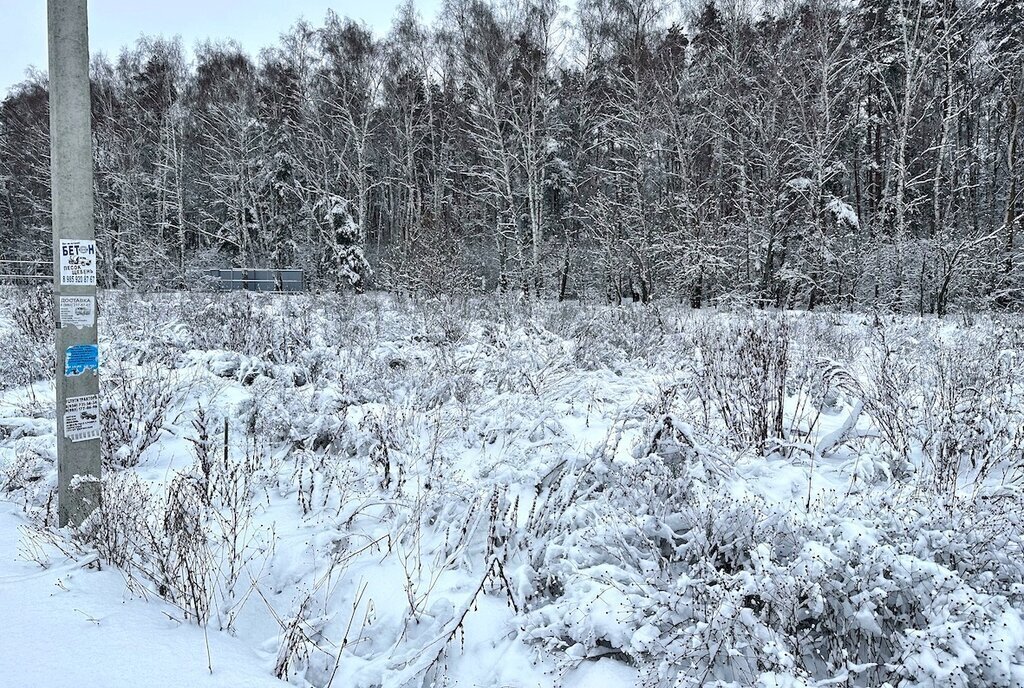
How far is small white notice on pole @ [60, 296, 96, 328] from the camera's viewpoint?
10.6ft

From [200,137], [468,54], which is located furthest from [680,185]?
[200,137]

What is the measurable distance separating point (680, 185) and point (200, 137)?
24.9 m

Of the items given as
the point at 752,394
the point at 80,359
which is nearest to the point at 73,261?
the point at 80,359

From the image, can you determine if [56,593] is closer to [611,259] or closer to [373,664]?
[373,664]

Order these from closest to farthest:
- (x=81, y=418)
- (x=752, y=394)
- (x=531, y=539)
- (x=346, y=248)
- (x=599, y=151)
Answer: (x=531, y=539) < (x=81, y=418) < (x=752, y=394) < (x=346, y=248) < (x=599, y=151)

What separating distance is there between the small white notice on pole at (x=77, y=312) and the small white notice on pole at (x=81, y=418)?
1.38 feet

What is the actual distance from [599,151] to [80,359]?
81.9ft

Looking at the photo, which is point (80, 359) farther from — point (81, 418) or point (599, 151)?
point (599, 151)

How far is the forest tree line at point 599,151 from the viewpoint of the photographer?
604 inches

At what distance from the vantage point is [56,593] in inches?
110

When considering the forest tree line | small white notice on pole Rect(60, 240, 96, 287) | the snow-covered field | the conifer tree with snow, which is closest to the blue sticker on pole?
small white notice on pole Rect(60, 240, 96, 287)

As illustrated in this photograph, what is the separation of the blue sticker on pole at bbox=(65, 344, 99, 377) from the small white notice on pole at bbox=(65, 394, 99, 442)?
154 millimetres

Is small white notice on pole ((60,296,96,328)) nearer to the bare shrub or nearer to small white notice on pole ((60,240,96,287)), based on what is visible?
small white notice on pole ((60,240,96,287))

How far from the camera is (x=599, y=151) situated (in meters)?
25.9
